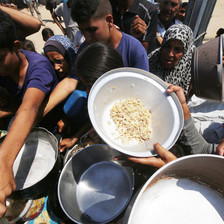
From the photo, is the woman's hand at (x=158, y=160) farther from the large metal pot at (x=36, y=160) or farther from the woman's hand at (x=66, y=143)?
the woman's hand at (x=66, y=143)

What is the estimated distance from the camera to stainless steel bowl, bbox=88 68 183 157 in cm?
102

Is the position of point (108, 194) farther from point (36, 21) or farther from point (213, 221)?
point (36, 21)

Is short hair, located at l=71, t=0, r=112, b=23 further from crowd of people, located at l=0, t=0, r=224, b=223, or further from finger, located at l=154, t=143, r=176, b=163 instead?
finger, located at l=154, t=143, r=176, b=163

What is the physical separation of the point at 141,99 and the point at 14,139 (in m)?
0.99

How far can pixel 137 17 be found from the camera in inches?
84.1

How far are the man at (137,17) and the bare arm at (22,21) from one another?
122cm

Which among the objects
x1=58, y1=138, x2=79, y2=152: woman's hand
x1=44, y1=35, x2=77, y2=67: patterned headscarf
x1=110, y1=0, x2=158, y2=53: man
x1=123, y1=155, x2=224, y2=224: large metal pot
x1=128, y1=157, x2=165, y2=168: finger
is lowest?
x1=58, y1=138, x2=79, y2=152: woman's hand

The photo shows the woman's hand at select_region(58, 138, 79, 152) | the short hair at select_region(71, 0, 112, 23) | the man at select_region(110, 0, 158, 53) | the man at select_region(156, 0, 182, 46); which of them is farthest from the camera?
the man at select_region(156, 0, 182, 46)

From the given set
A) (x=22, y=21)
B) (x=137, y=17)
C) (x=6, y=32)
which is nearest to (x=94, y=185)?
(x=6, y=32)

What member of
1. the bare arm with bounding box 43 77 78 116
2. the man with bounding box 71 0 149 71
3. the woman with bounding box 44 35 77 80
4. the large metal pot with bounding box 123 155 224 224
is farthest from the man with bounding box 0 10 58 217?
the large metal pot with bounding box 123 155 224 224

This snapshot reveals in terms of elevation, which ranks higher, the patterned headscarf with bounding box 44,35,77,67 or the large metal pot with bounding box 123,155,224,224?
the patterned headscarf with bounding box 44,35,77,67

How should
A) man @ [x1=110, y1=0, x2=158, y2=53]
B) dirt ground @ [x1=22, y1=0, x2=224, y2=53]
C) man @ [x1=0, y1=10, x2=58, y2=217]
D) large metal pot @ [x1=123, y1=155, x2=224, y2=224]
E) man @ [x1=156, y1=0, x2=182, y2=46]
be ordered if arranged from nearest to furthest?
1. large metal pot @ [x1=123, y1=155, x2=224, y2=224]
2. man @ [x1=0, y1=10, x2=58, y2=217]
3. man @ [x1=110, y1=0, x2=158, y2=53]
4. man @ [x1=156, y1=0, x2=182, y2=46]
5. dirt ground @ [x1=22, y1=0, x2=224, y2=53]

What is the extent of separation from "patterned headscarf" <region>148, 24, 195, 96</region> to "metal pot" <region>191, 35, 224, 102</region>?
876 mm

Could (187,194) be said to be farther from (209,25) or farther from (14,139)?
(209,25)
